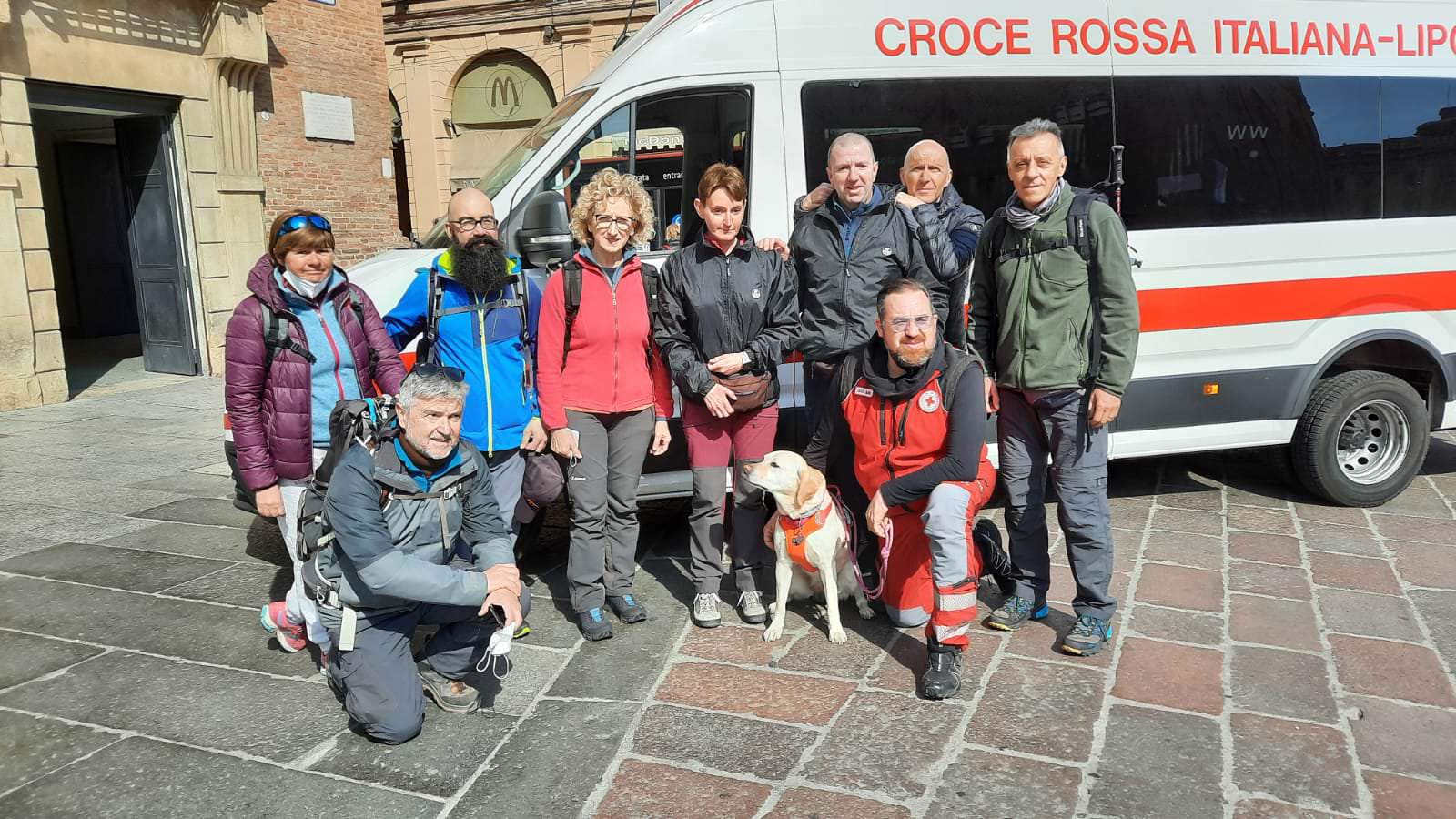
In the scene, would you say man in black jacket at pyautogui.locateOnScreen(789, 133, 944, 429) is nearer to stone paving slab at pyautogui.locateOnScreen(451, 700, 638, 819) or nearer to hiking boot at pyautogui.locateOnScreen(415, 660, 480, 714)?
stone paving slab at pyautogui.locateOnScreen(451, 700, 638, 819)

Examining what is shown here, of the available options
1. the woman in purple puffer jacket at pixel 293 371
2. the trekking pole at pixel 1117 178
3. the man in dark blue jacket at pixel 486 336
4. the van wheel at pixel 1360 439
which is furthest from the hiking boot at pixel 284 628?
the van wheel at pixel 1360 439

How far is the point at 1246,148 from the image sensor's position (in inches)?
206

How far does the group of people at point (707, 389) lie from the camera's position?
11.2 feet

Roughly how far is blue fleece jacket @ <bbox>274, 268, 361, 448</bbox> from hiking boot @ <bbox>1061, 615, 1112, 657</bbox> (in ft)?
9.23

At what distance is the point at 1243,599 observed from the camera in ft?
14.0

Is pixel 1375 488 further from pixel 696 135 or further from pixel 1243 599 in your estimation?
pixel 696 135

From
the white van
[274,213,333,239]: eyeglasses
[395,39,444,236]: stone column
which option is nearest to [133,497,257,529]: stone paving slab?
the white van

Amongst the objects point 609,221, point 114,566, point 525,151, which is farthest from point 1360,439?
point 114,566

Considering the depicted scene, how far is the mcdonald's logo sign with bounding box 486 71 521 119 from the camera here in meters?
19.2

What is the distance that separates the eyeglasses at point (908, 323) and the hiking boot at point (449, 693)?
1.94 metres

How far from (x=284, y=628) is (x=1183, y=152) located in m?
4.72

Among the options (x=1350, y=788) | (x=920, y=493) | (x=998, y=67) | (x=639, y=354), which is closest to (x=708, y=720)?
(x=920, y=493)

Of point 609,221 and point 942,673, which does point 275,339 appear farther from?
point 942,673

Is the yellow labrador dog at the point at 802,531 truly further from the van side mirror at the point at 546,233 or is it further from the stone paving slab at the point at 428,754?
the van side mirror at the point at 546,233
